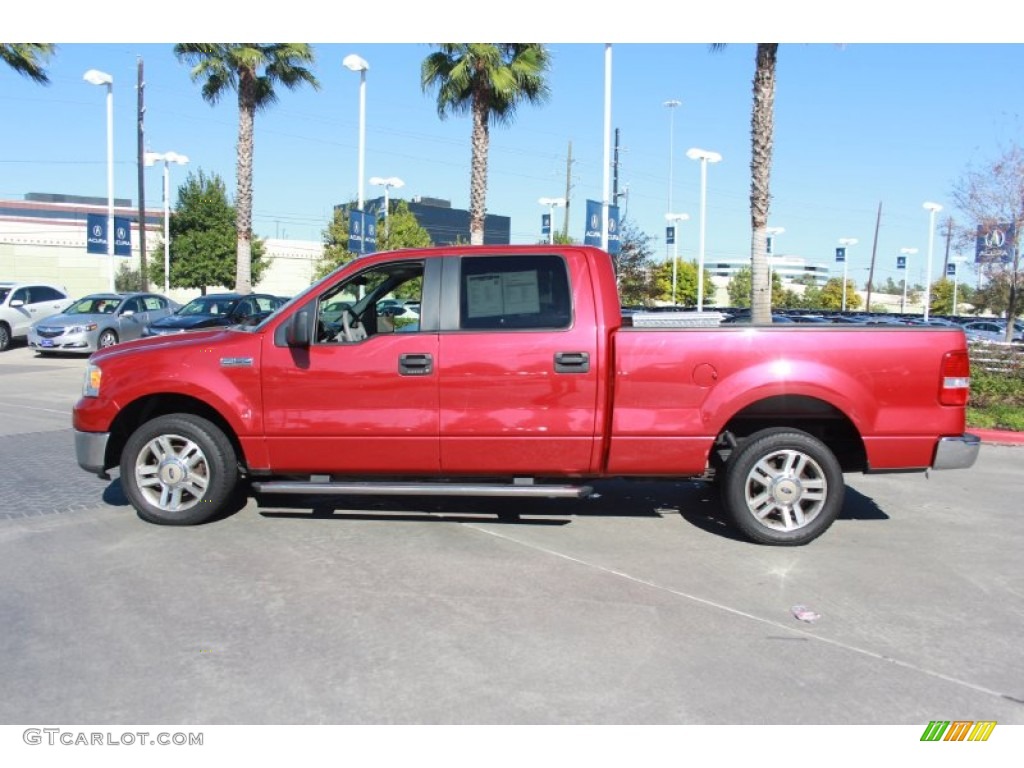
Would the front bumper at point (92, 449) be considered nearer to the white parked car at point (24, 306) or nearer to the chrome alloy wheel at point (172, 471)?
the chrome alloy wheel at point (172, 471)

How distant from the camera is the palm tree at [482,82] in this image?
72.4ft

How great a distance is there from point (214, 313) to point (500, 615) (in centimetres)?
1672

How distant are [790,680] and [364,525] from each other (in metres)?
3.42

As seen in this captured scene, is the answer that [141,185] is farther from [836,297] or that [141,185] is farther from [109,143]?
[836,297]

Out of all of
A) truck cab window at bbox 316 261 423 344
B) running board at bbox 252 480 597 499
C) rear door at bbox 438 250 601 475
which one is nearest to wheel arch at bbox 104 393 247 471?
running board at bbox 252 480 597 499

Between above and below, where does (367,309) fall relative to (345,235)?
below

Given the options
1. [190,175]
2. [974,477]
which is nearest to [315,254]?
[190,175]

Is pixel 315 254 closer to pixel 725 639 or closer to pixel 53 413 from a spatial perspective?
pixel 53 413

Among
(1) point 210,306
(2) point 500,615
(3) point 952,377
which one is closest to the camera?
(2) point 500,615

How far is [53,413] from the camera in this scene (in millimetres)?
11695

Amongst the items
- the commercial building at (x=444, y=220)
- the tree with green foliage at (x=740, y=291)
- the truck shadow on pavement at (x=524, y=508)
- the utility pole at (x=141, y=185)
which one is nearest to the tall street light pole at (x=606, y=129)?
the truck shadow on pavement at (x=524, y=508)

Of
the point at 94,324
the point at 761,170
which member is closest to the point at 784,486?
the point at 761,170

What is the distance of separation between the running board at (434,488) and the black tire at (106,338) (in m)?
17.1

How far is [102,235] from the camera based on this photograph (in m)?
28.8
